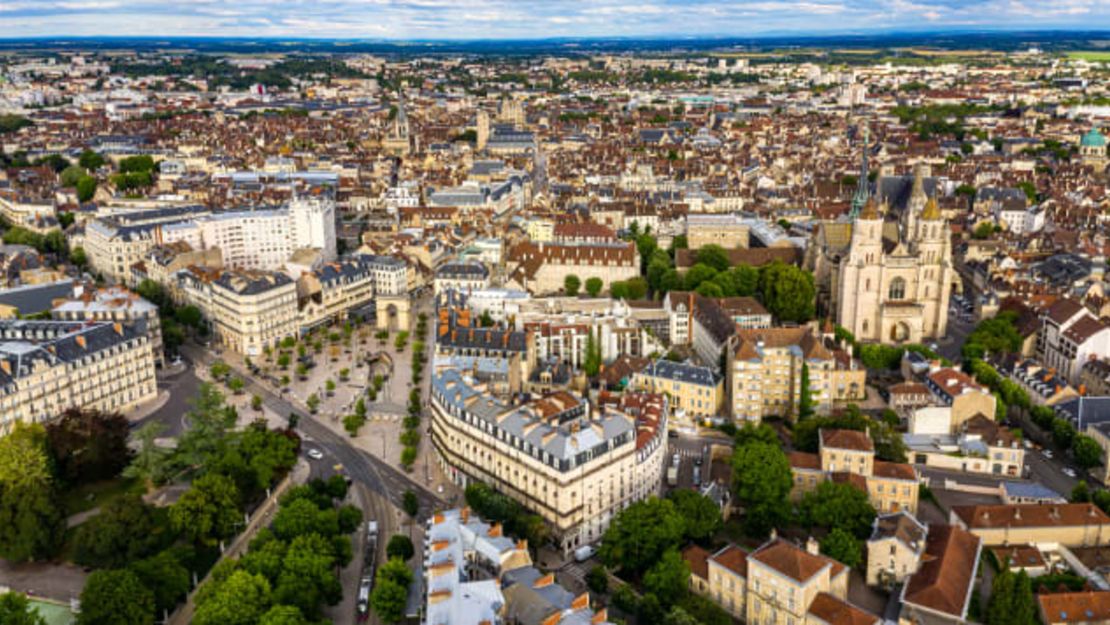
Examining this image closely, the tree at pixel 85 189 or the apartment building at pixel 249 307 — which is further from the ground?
the tree at pixel 85 189

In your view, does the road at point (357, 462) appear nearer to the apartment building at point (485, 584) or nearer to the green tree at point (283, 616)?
the apartment building at point (485, 584)

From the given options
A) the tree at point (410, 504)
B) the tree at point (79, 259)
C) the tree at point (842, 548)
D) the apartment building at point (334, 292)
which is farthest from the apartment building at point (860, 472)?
the tree at point (79, 259)

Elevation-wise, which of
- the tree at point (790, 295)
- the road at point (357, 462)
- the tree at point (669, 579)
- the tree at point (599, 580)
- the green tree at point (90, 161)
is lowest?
the road at point (357, 462)

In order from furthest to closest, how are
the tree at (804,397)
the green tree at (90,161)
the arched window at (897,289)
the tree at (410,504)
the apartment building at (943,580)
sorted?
the green tree at (90,161), the arched window at (897,289), the tree at (804,397), the tree at (410,504), the apartment building at (943,580)

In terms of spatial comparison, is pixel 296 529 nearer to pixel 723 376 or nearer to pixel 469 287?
pixel 723 376

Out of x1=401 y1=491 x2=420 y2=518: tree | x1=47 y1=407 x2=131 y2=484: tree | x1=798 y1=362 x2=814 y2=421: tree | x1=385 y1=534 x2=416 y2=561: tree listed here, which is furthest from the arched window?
x1=47 y1=407 x2=131 y2=484: tree

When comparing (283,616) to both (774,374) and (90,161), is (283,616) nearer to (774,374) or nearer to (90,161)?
(774,374)

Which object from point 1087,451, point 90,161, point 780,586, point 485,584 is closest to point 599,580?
point 485,584
